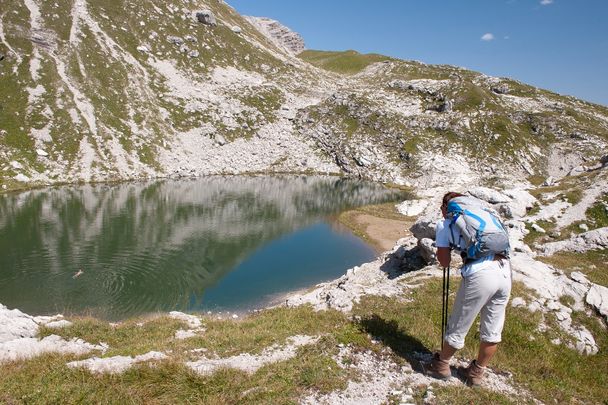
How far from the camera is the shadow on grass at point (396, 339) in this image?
36.2ft

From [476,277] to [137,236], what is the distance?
4624 centimetres

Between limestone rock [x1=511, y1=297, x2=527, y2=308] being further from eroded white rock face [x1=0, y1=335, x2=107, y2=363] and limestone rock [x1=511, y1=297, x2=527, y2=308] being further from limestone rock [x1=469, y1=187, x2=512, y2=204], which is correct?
limestone rock [x1=469, y1=187, x2=512, y2=204]

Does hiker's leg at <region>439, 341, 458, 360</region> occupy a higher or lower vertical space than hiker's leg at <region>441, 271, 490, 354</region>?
lower

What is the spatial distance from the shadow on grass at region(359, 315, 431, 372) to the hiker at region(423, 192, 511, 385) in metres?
1.29

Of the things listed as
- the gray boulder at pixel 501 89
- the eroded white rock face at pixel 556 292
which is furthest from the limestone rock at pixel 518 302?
the gray boulder at pixel 501 89

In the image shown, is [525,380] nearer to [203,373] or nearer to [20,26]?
[203,373]

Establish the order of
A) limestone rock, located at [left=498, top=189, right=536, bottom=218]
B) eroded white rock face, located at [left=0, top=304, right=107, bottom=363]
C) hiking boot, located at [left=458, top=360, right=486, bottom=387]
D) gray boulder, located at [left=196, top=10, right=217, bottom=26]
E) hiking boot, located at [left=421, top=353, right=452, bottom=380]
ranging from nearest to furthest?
hiking boot, located at [left=458, top=360, right=486, bottom=387] < hiking boot, located at [left=421, top=353, right=452, bottom=380] < eroded white rock face, located at [left=0, top=304, right=107, bottom=363] < limestone rock, located at [left=498, top=189, right=536, bottom=218] < gray boulder, located at [left=196, top=10, right=217, bottom=26]

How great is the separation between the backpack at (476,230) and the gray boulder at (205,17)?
15650 cm

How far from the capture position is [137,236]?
47.7m

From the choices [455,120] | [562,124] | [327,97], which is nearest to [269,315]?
[455,120]

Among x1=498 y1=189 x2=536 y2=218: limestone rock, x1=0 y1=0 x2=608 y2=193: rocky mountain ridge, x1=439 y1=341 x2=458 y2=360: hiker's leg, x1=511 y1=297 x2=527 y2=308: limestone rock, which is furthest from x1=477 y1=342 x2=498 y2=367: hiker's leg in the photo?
x1=0 y1=0 x2=608 y2=193: rocky mountain ridge

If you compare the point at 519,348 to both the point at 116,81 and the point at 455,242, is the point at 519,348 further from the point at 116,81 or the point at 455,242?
the point at 116,81

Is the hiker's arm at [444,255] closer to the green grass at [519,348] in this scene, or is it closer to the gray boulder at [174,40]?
the green grass at [519,348]

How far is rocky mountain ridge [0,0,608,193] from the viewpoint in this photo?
87500mm
